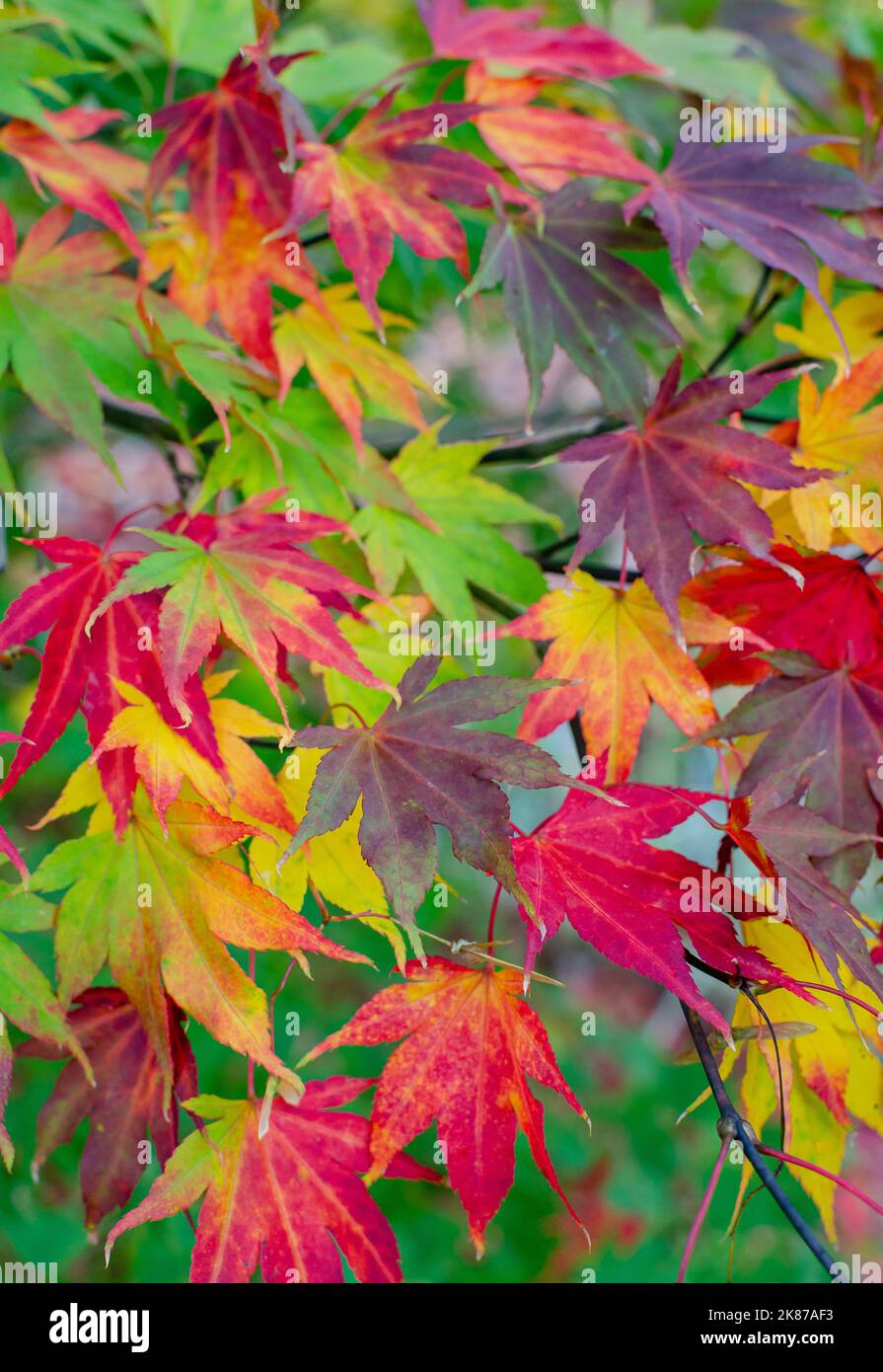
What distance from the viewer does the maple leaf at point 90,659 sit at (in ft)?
2.20

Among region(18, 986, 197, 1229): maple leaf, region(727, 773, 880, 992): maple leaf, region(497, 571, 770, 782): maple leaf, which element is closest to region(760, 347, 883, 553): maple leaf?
region(497, 571, 770, 782): maple leaf

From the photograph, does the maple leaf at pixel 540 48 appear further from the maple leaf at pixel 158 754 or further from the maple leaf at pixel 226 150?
the maple leaf at pixel 158 754

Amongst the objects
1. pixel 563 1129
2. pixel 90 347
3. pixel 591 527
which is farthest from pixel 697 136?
pixel 563 1129

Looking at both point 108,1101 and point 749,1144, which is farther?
point 108,1101

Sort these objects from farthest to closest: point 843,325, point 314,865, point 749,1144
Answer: point 843,325 → point 314,865 → point 749,1144

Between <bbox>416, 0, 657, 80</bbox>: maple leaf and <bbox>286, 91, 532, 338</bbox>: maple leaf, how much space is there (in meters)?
0.18

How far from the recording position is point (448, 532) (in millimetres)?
906

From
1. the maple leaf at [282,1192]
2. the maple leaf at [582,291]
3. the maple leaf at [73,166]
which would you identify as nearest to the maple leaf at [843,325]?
the maple leaf at [582,291]

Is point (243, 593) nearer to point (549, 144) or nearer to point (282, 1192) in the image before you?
point (282, 1192)

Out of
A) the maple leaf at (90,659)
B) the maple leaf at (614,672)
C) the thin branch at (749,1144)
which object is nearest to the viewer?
the thin branch at (749,1144)

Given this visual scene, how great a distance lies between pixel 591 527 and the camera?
29.8 inches

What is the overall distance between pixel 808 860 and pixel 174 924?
0.39m

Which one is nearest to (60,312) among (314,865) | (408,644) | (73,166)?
(73,166)

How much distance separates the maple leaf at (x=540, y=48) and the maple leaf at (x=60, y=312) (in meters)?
0.36
